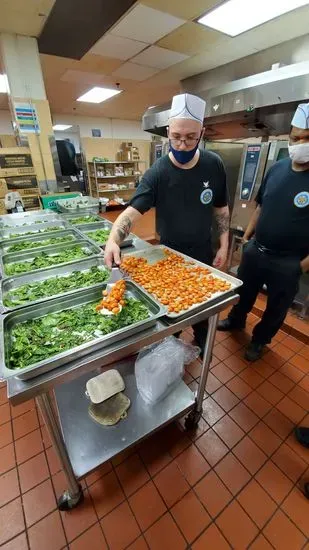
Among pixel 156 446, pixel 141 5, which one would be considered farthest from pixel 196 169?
pixel 141 5

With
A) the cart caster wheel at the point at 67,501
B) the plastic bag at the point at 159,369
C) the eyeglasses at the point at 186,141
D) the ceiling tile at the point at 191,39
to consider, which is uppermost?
the ceiling tile at the point at 191,39

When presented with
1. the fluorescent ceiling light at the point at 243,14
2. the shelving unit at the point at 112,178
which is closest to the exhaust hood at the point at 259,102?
the fluorescent ceiling light at the point at 243,14

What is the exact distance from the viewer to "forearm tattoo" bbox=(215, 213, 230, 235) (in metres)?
1.72

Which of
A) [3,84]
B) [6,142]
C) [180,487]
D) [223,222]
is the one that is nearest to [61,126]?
[6,142]

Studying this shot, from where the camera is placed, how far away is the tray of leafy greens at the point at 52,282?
111cm

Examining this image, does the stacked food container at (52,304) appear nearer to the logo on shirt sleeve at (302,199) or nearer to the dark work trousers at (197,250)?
the dark work trousers at (197,250)

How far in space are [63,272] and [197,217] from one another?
89 cm

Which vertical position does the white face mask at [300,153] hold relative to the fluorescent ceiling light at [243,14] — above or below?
below

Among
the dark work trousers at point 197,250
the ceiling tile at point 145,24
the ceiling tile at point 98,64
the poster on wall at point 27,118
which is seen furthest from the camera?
the ceiling tile at point 98,64

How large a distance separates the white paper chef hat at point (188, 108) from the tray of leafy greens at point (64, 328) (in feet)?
3.02

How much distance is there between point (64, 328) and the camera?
3.14 ft

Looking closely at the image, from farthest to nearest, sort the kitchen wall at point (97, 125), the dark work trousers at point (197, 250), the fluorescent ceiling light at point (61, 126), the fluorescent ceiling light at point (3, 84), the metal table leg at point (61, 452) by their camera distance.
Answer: the fluorescent ceiling light at point (61, 126) < the kitchen wall at point (97, 125) < the fluorescent ceiling light at point (3, 84) < the dark work trousers at point (197, 250) < the metal table leg at point (61, 452)

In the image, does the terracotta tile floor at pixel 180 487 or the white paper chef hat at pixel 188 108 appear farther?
the white paper chef hat at pixel 188 108

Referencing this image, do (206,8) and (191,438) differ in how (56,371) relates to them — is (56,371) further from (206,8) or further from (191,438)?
(206,8)
